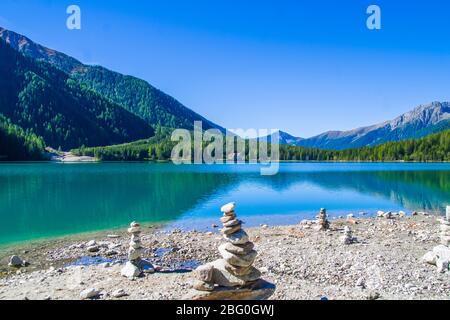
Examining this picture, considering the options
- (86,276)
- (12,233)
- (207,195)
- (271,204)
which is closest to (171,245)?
(86,276)

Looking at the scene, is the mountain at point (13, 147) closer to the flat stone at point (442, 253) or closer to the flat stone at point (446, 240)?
the flat stone at point (446, 240)

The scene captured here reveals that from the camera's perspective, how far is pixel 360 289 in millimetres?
13312

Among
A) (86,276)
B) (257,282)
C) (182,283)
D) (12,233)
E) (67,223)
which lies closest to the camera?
(257,282)

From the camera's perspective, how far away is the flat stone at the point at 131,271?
50.8 feet

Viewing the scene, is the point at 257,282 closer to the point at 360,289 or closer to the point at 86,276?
the point at 360,289

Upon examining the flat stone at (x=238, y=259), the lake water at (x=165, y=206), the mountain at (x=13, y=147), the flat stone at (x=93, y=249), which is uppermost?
the mountain at (x=13, y=147)

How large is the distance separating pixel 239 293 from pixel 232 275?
1.86 feet

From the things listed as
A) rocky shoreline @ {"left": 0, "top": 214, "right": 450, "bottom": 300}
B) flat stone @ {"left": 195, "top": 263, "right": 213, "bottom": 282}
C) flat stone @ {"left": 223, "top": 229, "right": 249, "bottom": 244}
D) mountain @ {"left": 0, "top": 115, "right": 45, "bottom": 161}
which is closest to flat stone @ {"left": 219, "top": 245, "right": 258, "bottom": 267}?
flat stone @ {"left": 223, "top": 229, "right": 249, "bottom": 244}

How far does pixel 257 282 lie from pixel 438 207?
4088 centimetres

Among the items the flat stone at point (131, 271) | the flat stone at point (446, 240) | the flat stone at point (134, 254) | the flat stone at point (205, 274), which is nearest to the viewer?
the flat stone at point (205, 274)

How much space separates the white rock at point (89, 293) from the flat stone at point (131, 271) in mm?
2277

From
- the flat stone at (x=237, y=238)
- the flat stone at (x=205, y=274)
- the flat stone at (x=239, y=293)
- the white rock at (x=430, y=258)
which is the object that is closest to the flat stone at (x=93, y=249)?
the flat stone at (x=239, y=293)

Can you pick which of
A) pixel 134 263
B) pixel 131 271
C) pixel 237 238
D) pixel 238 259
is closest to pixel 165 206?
pixel 134 263

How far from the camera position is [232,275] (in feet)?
36.5
